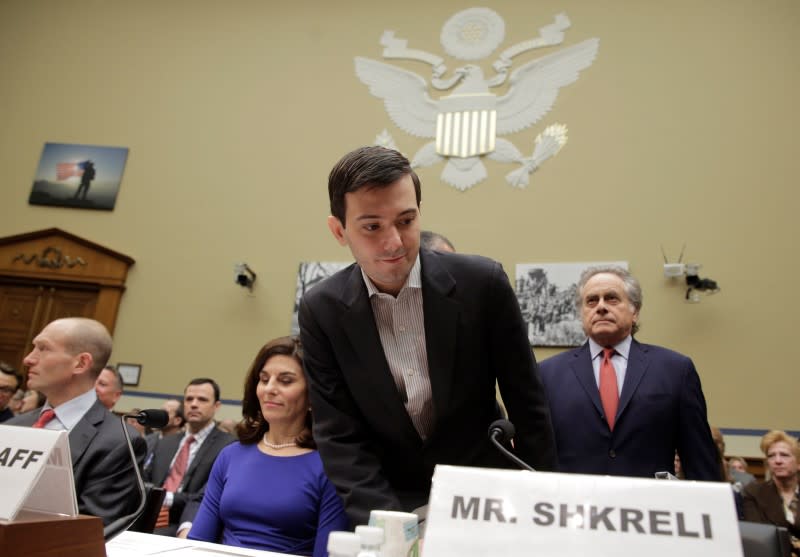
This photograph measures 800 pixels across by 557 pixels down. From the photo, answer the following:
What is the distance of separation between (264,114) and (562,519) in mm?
7898

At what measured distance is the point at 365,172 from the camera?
4.44 ft

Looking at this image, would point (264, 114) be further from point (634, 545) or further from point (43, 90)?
point (634, 545)

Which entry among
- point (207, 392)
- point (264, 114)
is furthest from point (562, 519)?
point (264, 114)

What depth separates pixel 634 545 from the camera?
75cm

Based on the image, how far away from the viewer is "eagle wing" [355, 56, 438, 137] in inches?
298

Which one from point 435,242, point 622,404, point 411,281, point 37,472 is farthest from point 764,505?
point 37,472

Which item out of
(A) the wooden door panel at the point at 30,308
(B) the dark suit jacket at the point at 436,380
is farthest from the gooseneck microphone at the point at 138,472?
(A) the wooden door panel at the point at 30,308

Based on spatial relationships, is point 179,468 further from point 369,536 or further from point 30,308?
point 30,308

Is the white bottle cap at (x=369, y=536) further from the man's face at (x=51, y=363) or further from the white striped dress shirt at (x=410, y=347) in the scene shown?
the man's face at (x=51, y=363)

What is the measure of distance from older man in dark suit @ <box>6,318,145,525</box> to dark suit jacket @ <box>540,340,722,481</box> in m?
1.43

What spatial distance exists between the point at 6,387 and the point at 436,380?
4299 mm

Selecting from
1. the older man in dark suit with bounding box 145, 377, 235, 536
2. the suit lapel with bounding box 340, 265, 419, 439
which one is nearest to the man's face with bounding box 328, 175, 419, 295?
the suit lapel with bounding box 340, 265, 419, 439

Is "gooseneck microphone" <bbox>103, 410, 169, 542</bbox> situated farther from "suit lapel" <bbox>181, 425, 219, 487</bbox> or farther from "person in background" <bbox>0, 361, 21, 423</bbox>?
"person in background" <bbox>0, 361, 21, 423</bbox>

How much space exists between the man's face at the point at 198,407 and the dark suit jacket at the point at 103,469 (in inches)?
78.8
